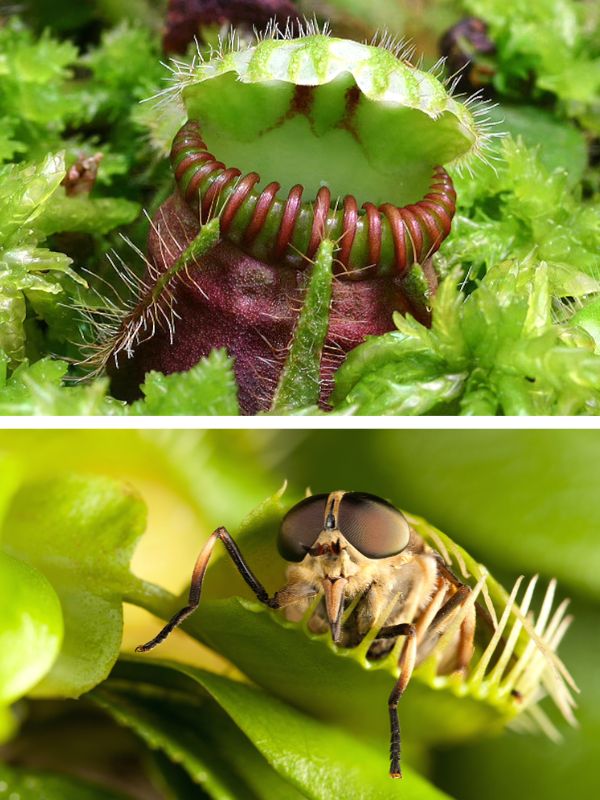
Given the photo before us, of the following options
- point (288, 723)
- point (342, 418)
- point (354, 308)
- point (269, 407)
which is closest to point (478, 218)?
point (354, 308)

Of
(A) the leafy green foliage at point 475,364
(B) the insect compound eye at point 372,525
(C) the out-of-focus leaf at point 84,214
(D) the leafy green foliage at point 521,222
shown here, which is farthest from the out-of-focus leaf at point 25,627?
(D) the leafy green foliage at point 521,222

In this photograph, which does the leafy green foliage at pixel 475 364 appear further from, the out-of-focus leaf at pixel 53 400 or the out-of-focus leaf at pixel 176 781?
the out-of-focus leaf at pixel 176 781

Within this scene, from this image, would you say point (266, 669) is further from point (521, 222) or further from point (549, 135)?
point (549, 135)

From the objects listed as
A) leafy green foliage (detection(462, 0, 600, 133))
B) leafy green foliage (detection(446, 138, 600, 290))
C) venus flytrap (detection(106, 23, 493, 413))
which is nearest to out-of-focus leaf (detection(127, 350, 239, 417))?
venus flytrap (detection(106, 23, 493, 413))

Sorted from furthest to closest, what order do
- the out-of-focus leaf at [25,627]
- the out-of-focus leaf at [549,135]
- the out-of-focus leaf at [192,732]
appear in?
1. the out-of-focus leaf at [549,135]
2. the out-of-focus leaf at [192,732]
3. the out-of-focus leaf at [25,627]

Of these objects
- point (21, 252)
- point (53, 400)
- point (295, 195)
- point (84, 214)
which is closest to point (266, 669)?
point (53, 400)

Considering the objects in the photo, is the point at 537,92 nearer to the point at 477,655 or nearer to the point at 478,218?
the point at 478,218

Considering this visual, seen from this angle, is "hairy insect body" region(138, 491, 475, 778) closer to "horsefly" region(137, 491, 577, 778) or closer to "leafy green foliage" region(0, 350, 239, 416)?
"horsefly" region(137, 491, 577, 778)
